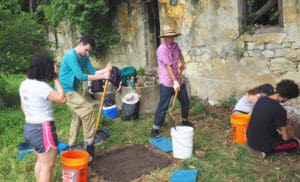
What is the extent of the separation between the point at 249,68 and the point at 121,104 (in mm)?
A: 2969

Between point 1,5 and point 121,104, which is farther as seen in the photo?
point 1,5

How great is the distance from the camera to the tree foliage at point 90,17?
35.5 ft

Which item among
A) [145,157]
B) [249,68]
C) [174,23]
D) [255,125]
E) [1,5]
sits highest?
[1,5]

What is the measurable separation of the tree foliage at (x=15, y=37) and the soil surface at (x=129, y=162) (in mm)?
4458

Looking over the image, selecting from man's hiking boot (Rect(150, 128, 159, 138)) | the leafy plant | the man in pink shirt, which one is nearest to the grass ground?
the leafy plant

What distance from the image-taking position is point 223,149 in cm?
571

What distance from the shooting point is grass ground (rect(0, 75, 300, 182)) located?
488 centimetres

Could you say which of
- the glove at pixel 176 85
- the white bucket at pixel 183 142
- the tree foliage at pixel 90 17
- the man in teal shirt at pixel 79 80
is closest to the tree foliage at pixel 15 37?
the tree foliage at pixel 90 17

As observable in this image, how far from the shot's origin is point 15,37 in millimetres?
9594

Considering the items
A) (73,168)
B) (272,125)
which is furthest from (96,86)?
(272,125)

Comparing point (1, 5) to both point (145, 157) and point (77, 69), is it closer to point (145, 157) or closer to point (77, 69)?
point (77, 69)

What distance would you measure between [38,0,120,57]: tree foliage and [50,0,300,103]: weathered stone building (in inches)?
56.9

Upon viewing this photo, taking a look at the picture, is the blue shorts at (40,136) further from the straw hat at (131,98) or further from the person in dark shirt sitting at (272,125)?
the straw hat at (131,98)

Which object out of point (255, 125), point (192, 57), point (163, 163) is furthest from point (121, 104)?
point (255, 125)
